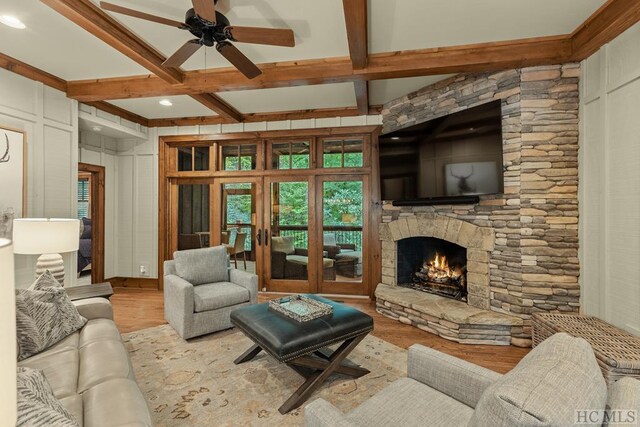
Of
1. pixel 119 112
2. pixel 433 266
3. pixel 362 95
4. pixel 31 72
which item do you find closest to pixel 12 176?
pixel 31 72

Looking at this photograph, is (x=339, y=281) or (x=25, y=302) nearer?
(x=25, y=302)

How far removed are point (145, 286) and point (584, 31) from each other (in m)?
6.40

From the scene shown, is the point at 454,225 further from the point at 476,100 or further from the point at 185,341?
the point at 185,341

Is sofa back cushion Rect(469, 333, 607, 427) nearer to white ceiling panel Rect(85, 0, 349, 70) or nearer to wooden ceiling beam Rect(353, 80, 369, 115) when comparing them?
white ceiling panel Rect(85, 0, 349, 70)

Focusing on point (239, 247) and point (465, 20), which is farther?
point (239, 247)

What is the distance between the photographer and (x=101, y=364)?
1715 millimetres

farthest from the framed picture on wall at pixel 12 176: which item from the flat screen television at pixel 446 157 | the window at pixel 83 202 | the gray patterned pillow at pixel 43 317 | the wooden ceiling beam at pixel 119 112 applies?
the window at pixel 83 202

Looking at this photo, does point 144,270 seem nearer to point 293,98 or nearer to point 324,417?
point 293,98

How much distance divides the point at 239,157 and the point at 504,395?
4899mm

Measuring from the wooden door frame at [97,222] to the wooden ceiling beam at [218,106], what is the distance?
7.61ft

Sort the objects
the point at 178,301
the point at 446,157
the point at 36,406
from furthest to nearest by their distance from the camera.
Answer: the point at 446,157
the point at 178,301
the point at 36,406

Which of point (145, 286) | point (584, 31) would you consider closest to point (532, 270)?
point (584, 31)

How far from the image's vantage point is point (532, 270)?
299 centimetres

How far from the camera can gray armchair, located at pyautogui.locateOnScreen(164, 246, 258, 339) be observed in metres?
3.11
